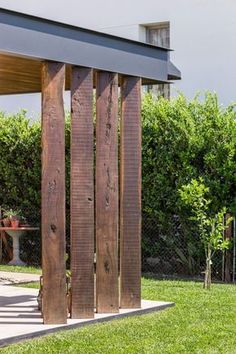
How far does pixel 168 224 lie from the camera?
1417 centimetres

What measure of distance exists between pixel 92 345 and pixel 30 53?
287 centimetres

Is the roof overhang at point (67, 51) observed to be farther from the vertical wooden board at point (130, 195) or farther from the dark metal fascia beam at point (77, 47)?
the vertical wooden board at point (130, 195)

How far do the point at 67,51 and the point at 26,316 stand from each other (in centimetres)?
282

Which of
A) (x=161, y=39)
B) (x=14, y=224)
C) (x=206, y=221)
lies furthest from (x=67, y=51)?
(x=161, y=39)

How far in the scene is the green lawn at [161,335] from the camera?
7629 millimetres

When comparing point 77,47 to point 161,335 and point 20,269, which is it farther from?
point 20,269

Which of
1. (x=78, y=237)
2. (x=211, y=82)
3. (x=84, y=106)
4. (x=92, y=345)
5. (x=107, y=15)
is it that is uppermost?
(x=107, y=15)

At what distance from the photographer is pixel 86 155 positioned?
28.9 feet

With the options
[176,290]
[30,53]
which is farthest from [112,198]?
[176,290]

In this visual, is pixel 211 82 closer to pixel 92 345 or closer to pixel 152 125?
pixel 152 125

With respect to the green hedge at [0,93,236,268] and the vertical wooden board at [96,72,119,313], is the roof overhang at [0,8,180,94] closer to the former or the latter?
the vertical wooden board at [96,72,119,313]

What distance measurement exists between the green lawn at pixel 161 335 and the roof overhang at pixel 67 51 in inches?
107

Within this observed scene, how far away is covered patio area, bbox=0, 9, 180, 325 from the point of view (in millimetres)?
8438

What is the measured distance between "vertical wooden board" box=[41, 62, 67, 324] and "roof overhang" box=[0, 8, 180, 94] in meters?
0.23
